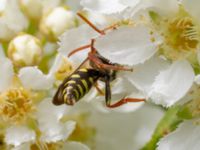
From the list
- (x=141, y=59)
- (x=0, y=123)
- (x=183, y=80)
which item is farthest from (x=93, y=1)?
(x=0, y=123)

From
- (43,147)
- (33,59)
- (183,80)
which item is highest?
(183,80)

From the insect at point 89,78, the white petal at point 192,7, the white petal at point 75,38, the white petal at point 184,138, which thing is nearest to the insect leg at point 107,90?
the insect at point 89,78

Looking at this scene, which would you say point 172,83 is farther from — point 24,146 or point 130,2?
point 24,146

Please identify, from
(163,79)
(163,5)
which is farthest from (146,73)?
(163,5)

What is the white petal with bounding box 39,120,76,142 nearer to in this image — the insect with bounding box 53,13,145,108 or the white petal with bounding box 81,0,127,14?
the insect with bounding box 53,13,145,108

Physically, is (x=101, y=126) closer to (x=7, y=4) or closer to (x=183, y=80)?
(x=7, y=4)

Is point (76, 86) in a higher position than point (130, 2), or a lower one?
lower

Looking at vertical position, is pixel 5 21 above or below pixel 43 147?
above

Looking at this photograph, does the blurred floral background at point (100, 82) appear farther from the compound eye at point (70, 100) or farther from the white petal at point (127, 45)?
the compound eye at point (70, 100)
